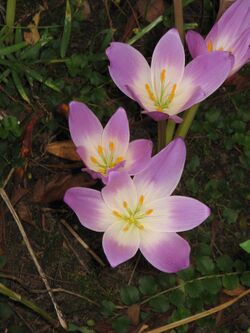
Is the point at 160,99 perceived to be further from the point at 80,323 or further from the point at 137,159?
the point at 80,323

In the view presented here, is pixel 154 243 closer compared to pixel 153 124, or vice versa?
pixel 154 243

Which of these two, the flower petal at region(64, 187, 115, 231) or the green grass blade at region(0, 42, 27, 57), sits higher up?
the green grass blade at region(0, 42, 27, 57)

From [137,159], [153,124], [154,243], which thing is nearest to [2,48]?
[153,124]

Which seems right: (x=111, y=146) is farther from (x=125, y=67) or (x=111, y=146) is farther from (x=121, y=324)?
(x=121, y=324)

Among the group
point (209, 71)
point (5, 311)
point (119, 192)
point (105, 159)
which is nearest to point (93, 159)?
point (105, 159)

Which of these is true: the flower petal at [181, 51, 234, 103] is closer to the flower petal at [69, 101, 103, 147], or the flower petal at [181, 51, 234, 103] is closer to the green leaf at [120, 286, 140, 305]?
the flower petal at [69, 101, 103, 147]

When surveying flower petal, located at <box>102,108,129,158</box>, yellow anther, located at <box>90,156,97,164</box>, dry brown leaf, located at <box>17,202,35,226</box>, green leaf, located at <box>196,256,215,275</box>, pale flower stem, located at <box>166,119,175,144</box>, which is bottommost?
green leaf, located at <box>196,256,215,275</box>

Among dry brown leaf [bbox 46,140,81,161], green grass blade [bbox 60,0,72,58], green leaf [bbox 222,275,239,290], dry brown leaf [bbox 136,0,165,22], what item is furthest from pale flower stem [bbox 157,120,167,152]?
dry brown leaf [bbox 136,0,165,22]
